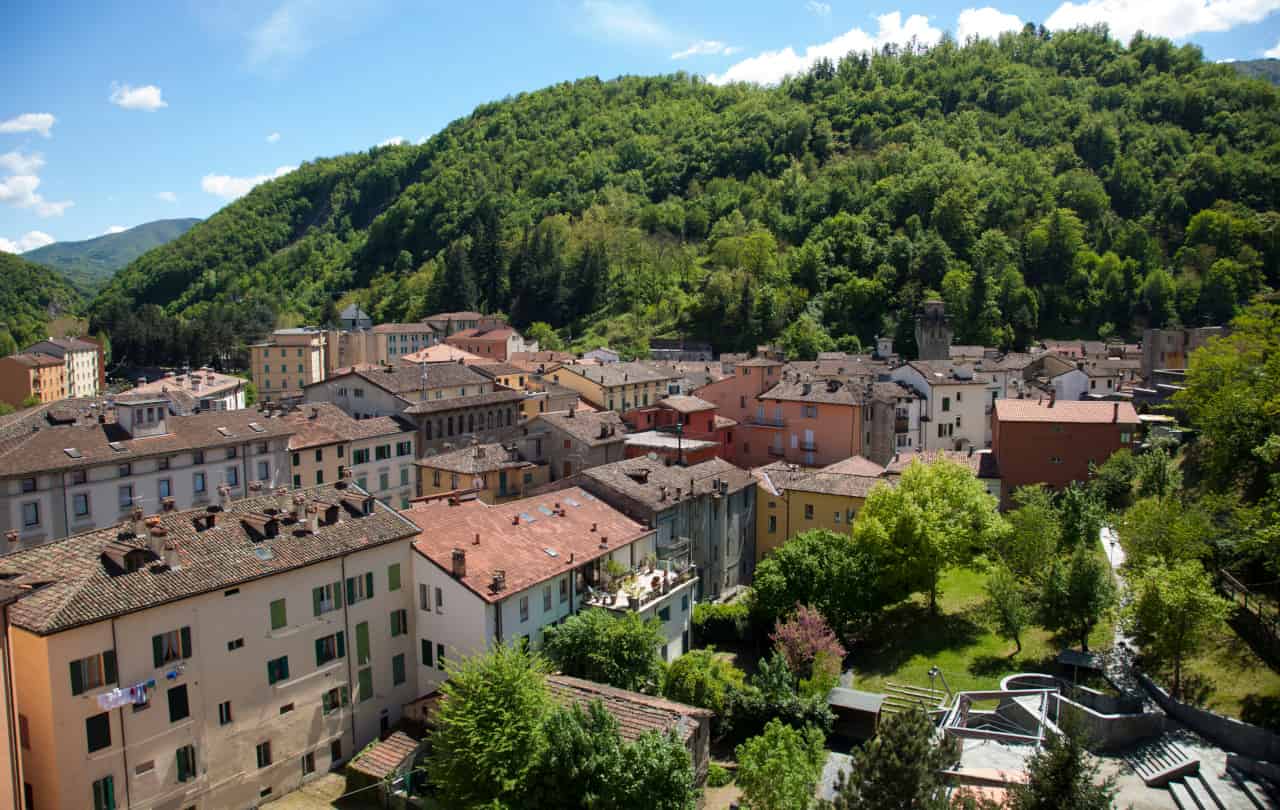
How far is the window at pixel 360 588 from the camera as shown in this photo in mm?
27125

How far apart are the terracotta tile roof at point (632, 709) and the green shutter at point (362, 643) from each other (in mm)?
6256

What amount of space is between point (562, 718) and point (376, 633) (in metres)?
9.69

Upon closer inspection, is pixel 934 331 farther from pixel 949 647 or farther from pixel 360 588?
pixel 360 588

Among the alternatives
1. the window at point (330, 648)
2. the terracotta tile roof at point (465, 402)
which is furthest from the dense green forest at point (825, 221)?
the window at point (330, 648)

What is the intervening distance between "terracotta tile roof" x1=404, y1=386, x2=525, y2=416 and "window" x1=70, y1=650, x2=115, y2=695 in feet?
106

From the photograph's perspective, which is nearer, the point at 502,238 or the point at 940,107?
the point at 502,238

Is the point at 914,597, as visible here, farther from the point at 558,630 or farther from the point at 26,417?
the point at 26,417

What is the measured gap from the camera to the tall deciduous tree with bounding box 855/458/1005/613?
35656mm

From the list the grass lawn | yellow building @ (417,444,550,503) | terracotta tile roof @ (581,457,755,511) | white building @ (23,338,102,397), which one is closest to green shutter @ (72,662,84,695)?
yellow building @ (417,444,550,503)

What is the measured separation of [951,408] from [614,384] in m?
24.6

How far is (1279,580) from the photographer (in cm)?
2939

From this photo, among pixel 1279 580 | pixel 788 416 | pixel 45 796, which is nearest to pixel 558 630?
pixel 45 796

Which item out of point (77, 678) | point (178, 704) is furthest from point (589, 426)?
point (77, 678)

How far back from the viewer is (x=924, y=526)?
116 ft
